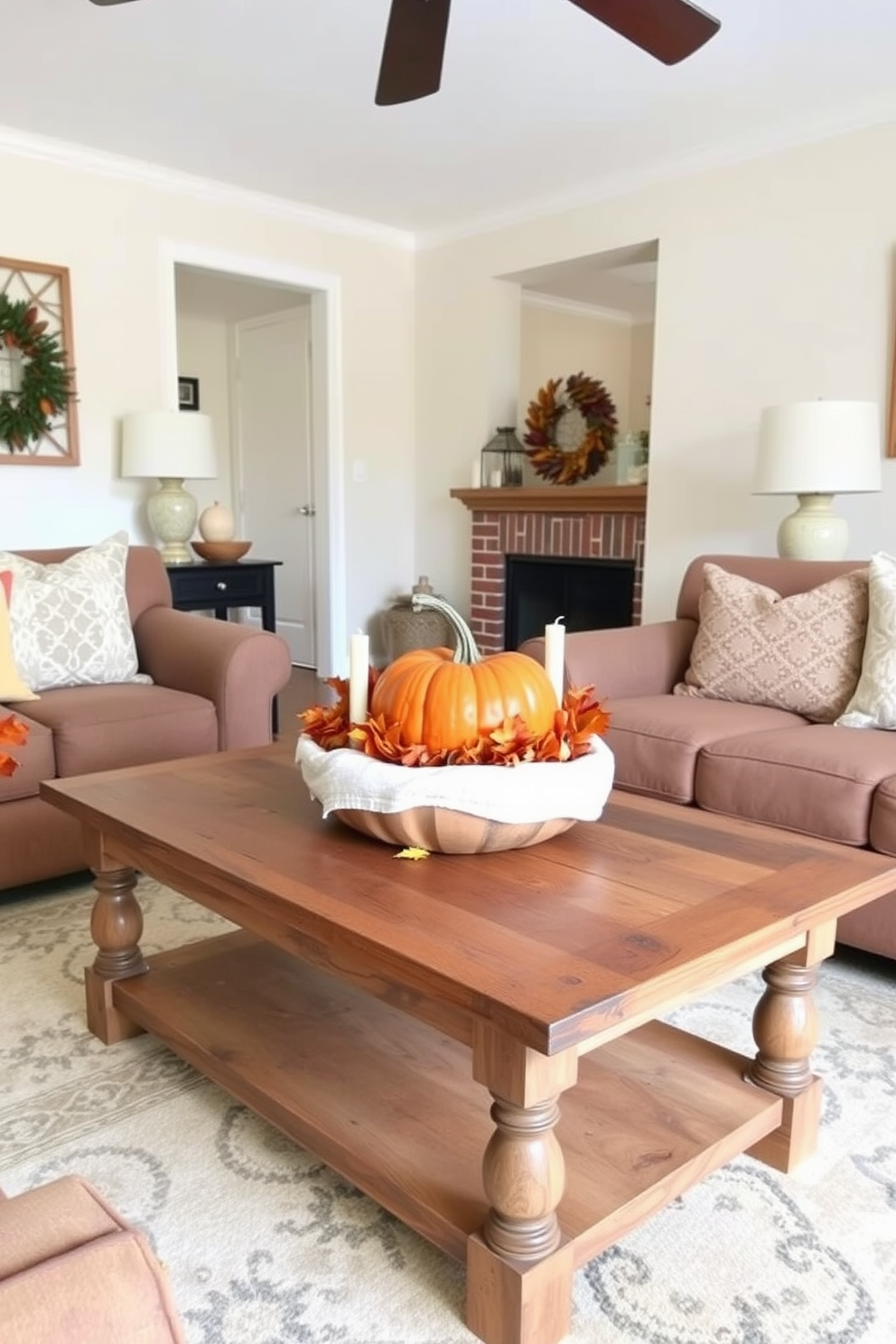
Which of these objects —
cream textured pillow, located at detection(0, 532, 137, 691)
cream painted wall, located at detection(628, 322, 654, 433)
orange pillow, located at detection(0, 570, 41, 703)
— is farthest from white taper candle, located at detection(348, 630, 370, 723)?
cream painted wall, located at detection(628, 322, 654, 433)

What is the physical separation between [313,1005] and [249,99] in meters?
3.14

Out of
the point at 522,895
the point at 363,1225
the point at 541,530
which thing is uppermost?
the point at 541,530

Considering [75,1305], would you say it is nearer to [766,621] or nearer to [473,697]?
[473,697]

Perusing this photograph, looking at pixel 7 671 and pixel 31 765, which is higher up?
pixel 7 671

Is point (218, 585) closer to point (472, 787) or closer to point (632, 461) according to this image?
point (632, 461)

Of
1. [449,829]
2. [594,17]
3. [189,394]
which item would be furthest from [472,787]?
A: [189,394]

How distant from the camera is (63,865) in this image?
253cm

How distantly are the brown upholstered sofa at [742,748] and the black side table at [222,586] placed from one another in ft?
4.90

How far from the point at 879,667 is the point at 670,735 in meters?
0.52

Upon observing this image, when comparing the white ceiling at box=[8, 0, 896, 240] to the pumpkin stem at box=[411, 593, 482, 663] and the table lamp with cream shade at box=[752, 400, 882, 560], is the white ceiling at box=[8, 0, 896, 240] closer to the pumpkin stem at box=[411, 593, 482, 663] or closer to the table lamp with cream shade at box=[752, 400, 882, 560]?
the table lamp with cream shade at box=[752, 400, 882, 560]

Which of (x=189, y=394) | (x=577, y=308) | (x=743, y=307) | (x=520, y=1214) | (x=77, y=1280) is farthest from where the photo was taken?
(x=577, y=308)

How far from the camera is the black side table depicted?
4.02m

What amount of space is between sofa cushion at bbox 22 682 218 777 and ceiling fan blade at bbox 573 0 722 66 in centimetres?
195

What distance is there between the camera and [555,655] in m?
1.65
